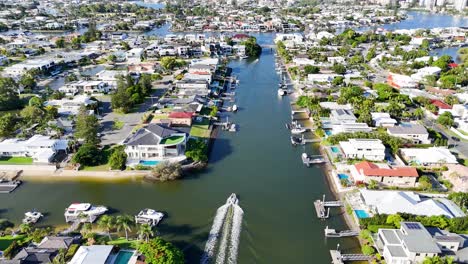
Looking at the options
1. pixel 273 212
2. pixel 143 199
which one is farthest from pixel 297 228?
pixel 143 199

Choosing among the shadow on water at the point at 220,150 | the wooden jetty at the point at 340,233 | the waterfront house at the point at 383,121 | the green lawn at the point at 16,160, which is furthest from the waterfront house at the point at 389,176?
the green lawn at the point at 16,160

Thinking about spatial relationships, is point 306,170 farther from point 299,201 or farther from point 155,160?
point 155,160

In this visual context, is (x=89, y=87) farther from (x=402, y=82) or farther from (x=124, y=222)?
(x=402, y=82)

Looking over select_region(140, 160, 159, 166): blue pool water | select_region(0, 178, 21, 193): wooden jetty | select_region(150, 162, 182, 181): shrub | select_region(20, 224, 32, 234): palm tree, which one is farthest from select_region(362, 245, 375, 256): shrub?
select_region(0, 178, 21, 193): wooden jetty

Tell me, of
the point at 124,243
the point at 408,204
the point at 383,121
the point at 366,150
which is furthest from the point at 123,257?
the point at 383,121

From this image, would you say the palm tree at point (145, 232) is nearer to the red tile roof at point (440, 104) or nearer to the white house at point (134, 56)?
the red tile roof at point (440, 104)

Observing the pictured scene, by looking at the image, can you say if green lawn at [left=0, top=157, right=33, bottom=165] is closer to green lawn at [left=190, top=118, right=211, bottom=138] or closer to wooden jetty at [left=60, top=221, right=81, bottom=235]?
wooden jetty at [left=60, top=221, right=81, bottom=235]
